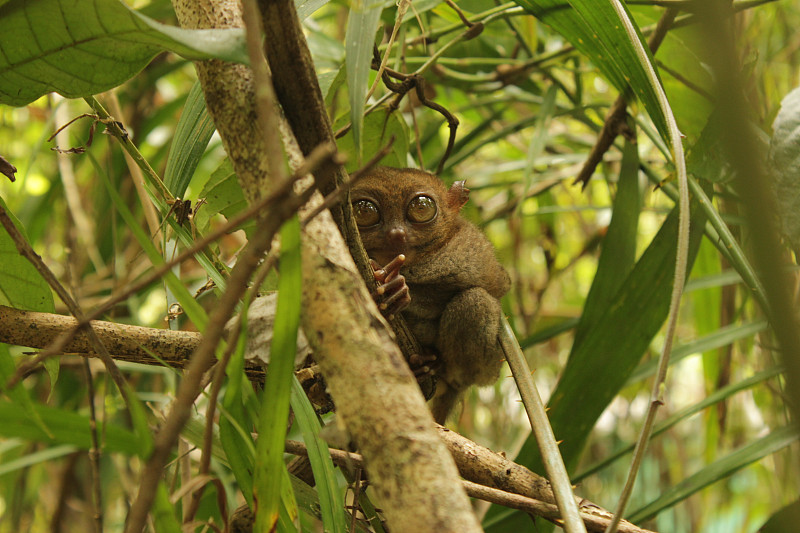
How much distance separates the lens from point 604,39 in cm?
208

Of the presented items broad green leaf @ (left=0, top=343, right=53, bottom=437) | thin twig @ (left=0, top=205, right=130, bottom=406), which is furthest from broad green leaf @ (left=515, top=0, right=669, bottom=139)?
broad green leaf @ (left=0, top=343, right=53, bottom=437)

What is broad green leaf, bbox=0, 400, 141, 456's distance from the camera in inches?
46.8

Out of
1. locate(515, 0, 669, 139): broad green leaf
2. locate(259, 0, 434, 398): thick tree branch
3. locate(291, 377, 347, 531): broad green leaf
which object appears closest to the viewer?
locate(259, 0, 434, 398): thick tree branch

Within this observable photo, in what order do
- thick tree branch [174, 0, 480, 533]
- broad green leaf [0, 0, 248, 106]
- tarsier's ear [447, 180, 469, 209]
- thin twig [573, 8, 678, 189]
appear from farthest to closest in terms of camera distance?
1. tarsier's ear [447, 180, 469, 209]
2. thin twig [573, 8, 678, 189]
3. broad green leaf [0, 0, 248, 106]
4. thick tree branch [174, 0, 480, 533]

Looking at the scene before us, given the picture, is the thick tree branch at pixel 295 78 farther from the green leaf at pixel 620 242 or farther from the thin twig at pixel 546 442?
the green leaf at pixel 620 242

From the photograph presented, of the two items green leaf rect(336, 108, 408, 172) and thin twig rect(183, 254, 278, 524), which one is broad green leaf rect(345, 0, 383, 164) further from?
green leaf rect(336, 108, 408, 172)

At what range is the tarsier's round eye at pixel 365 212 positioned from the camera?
2.62m

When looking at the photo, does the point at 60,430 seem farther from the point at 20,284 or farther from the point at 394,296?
the point at 394,296

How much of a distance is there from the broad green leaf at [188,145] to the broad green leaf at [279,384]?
889 mm

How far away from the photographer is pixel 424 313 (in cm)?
257

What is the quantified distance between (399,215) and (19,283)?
1.40 metres

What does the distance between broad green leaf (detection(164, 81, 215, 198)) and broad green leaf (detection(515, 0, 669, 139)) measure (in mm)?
1131

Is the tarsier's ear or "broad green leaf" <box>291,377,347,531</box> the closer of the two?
"broad green leaf" <box>291,377,347,531</box>

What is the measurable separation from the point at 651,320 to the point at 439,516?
76.1 inches
